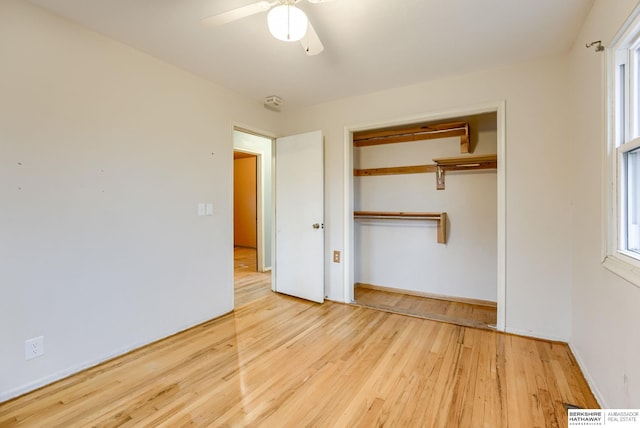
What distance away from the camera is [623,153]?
5.04 feet

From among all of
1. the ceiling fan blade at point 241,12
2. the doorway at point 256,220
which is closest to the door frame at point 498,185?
the doorway at point 256,220

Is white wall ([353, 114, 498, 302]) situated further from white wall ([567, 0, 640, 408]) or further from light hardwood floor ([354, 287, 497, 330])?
white wall ([567, 0, 640, 408])

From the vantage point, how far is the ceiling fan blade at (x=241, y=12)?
1.47 m

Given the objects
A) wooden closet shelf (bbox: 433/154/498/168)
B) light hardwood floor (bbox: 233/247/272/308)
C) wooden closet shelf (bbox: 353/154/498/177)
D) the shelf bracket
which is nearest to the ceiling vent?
wooden closet shelf (bbox: 353/154/498/177)

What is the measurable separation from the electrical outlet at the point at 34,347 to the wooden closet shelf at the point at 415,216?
3213 mm

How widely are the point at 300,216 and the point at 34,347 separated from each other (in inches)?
97.2

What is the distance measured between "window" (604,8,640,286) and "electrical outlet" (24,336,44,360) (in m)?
3.31

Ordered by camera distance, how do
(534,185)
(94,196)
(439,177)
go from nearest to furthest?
(94,196), (534,185), (439,177)

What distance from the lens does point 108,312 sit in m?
2.16

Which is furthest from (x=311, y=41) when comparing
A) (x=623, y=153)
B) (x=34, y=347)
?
(x=34, y=347)

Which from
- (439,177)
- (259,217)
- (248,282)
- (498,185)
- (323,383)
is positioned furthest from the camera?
(259,217)

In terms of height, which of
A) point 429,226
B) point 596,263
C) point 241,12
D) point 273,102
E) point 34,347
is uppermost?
point 273,102

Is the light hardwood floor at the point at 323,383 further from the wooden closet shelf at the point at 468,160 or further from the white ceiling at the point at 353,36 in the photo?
the white ceiling at the point at 353,36

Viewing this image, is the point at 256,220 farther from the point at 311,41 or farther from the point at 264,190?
the point at 311,41
